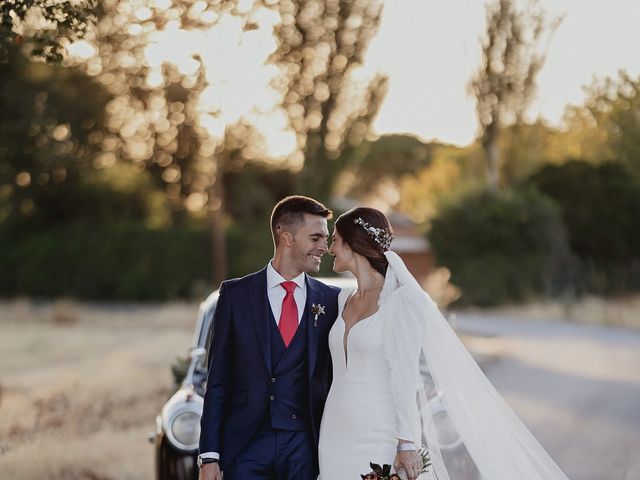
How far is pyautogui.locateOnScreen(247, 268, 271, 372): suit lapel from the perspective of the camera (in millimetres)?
3941

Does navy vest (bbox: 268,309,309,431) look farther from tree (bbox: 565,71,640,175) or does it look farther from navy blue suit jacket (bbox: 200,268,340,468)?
tree (bbox: 565,71,640,175)

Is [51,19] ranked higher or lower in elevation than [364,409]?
higher

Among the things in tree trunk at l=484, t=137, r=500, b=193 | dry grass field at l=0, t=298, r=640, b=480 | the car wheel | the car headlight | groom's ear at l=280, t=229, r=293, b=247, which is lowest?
dry grass field at l=0, t=298, r=640, b=480

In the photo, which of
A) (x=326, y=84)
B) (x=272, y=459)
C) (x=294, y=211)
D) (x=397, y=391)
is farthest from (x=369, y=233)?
(x=326, y=84)

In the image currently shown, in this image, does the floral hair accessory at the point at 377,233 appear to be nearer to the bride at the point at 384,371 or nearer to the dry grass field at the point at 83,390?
the bride at the point at 384,371

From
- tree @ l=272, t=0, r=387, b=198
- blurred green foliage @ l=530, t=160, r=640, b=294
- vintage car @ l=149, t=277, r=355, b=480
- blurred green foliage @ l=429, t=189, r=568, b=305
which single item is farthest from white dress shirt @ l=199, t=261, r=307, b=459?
blurred green foliage @ l=530, t=160, r=640, b=294

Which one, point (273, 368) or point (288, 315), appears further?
point (288, 315)

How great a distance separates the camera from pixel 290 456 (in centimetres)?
393

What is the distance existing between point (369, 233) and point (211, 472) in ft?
3.75

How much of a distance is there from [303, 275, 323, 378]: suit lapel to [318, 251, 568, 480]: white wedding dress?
0.07 meters

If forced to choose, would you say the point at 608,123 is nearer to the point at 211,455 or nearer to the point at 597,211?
the point at 597,211

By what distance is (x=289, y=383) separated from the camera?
12.9 ft

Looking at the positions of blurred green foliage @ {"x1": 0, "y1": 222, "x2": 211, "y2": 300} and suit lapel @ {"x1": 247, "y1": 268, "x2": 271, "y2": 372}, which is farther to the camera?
blurred green foliage @ {"x1": 0, "y1": 222, "x2": 211, "y2": 300}

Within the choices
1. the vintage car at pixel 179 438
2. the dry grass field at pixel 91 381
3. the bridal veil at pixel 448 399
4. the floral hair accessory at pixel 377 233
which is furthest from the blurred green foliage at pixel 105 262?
the floral hair accessory at pixel 377 233
